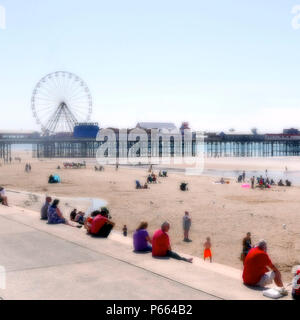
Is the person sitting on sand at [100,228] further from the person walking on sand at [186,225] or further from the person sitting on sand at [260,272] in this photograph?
the person walking on sand at [186,225]

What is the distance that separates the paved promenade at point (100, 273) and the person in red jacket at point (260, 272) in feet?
0.51

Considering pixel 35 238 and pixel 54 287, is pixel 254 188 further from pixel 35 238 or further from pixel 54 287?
pixel 54 287

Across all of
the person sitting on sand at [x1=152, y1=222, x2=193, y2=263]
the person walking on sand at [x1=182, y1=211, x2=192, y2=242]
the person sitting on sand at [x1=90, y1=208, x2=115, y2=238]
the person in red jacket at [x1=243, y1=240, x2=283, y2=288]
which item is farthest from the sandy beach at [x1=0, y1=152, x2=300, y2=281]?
the person in red jacket at [x1=243, y1=240, x2=283, y2=288]

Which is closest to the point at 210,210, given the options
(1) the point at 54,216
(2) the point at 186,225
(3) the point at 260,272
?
(2) the point at 186,225

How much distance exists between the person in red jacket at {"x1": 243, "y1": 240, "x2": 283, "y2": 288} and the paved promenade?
6.1 inches

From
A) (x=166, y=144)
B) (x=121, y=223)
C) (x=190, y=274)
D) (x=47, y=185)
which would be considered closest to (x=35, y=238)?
(x=190, y=274)

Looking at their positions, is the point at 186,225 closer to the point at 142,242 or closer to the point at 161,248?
the point at 142,242

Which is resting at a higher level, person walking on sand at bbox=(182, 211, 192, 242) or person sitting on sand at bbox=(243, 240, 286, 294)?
person sitting on sand at bbox=(243, 240, 286, 294)

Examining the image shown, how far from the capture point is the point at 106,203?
60.5ft

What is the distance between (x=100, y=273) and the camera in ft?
17.7

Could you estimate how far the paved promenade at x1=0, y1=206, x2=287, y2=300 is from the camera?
4711mm

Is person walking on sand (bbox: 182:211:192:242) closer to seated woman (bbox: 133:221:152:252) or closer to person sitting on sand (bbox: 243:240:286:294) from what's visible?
seated woman (bbox: 133:221:152:252)

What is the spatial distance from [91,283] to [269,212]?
12.6m

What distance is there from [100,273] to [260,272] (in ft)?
6.74
